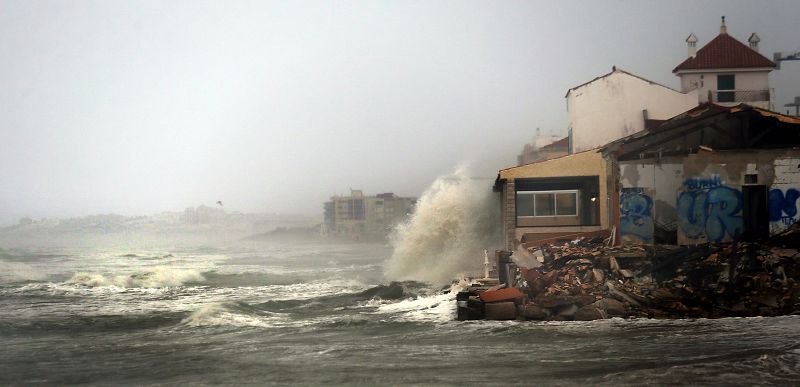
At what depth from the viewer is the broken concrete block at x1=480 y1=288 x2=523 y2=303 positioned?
1933 cm

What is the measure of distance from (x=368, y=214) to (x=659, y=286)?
105m

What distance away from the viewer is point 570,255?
70.9 ft

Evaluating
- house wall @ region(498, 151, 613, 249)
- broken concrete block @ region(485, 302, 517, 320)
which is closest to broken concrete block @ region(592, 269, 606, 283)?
broken concrete block @ region(485, 302, 517, 320)

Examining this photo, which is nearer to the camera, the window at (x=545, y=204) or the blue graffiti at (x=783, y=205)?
the blue graffiti at (x=783, y=205)

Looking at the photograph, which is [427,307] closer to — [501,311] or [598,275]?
[501,311]

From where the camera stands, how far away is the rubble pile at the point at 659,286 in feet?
59.3

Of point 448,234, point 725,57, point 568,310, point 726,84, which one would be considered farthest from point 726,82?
point 568,310

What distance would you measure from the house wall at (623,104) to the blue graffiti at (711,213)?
1592 centimetres

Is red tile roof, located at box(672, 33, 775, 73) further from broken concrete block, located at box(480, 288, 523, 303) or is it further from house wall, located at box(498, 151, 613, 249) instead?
broken concrete block, located at box(480, 288, 523, 303)

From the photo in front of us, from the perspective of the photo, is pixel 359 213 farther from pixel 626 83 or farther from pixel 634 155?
pixel 634 155

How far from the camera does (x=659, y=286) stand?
19.1 m

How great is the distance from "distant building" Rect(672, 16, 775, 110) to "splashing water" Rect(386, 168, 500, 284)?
46.0 ft

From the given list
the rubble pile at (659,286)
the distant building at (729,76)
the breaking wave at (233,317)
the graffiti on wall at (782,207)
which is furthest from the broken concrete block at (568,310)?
the distant building at (729,76)

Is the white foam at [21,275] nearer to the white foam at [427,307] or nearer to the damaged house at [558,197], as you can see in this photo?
the white foam at [427,307]
